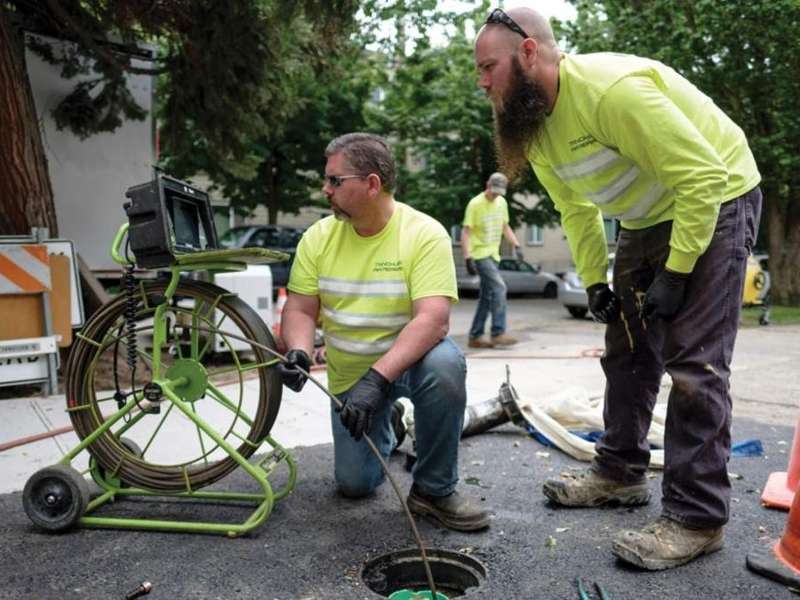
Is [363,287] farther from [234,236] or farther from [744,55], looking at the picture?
[234,236]

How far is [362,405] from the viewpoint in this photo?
2.50 m

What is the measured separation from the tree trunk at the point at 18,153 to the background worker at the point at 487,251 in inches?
166

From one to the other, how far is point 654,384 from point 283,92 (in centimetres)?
564

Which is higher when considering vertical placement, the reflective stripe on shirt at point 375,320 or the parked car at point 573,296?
the reflective stripe on shirt at point 375,320

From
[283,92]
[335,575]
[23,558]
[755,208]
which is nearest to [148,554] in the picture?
[23,558]

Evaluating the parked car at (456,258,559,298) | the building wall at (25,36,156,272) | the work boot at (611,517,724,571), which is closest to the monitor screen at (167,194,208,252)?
the work boot at (611,517,724,571)

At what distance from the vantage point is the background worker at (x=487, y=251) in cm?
795

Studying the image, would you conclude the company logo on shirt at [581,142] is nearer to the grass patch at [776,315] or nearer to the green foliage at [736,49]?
the grass patch at [776,315]

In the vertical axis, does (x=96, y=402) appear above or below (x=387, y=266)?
below

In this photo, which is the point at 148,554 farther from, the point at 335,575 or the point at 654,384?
the point at 654,384

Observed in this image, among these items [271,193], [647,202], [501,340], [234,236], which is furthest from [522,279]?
[647,202]

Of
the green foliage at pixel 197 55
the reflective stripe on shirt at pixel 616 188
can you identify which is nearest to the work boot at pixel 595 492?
the reflective stripe on shirt at pixel 616 188

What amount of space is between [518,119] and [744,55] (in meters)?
13.3

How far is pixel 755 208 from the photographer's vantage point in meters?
2.61
